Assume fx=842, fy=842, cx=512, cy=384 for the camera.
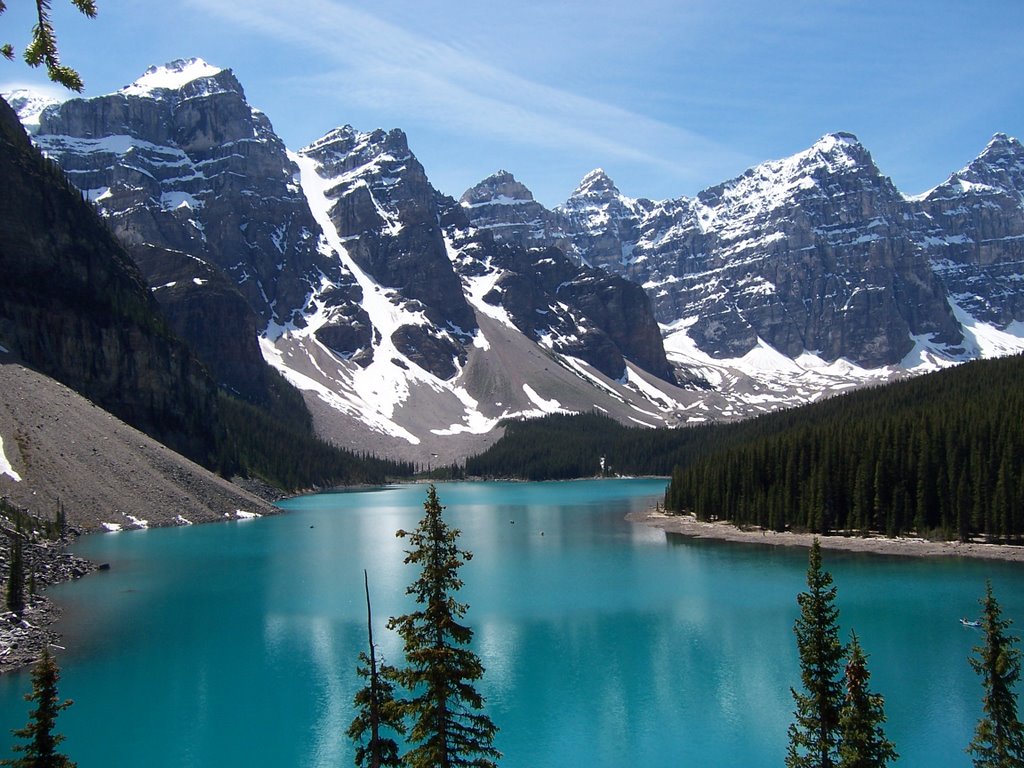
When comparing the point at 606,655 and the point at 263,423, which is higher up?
the point at 263,423

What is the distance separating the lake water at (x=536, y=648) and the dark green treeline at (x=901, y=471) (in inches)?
449

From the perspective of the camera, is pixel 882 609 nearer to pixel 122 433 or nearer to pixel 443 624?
pixel 443 624

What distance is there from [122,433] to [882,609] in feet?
264

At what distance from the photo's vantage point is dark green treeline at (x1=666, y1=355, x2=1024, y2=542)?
76.1m

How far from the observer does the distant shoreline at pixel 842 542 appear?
69938 millimetres

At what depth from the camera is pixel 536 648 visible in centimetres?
4444

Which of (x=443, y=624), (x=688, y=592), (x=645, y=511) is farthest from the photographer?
(x=645, y=511)

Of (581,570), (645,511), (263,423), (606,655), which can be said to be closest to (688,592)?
(581,570)

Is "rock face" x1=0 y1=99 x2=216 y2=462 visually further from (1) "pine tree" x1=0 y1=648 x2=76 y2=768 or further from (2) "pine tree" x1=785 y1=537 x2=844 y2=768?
(2) "pine tree" x1=785 y1=537 x2=844 y2=768

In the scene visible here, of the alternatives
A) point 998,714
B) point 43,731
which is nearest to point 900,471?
point 998,714

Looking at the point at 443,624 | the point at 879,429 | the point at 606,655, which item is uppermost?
the point at 879,429

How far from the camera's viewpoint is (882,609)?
5138cm

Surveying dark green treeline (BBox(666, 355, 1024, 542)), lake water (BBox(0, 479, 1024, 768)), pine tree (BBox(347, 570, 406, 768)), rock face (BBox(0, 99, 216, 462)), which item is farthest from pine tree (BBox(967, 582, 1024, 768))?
rock face (BBox(0, 99, 216, 462))

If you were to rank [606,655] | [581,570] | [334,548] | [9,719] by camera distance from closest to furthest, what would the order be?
1. [9,719]
2. [606,655]
3. [581,570]
4. [334,548]
